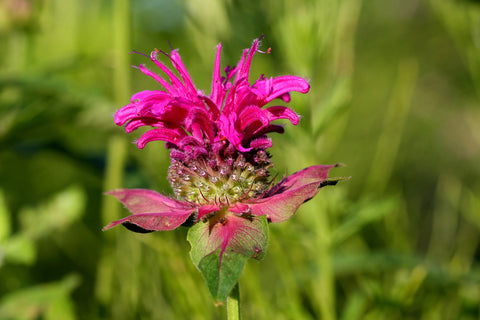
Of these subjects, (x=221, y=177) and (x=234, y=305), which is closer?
(x=234, y=305)

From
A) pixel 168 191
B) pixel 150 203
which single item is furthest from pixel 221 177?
pixel 168 191

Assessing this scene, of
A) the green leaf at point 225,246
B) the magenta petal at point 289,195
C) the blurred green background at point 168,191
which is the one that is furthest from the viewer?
the blurred green background at point 168,191

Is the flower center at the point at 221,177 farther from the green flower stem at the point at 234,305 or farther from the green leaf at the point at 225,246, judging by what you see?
the green flower stem at the point at 234,305

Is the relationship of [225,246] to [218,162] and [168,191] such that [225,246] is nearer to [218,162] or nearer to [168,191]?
[218,162]

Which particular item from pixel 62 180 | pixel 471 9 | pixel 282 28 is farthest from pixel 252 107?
pixel 62 180

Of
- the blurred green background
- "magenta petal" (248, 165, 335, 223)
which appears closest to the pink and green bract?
"magenta petal" (248, 165, 335, 223)

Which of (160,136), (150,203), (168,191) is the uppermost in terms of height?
(160,136)

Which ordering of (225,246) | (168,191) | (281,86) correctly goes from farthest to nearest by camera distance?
(168,191) → (281,86) → (225,246)

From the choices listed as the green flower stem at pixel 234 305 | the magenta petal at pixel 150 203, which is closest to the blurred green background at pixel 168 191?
the magenta petal at pixel 150 203
